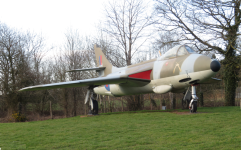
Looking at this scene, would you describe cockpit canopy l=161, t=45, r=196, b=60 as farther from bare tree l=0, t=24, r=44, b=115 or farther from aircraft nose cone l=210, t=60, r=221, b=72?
bare tree l=0, t=24, r=44, b=115

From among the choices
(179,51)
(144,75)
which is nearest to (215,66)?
(179,51)

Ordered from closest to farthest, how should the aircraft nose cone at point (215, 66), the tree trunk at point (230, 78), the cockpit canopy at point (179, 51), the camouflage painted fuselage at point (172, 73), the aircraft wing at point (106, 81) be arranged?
the aircraft nose cone at point (215, 66) < the camouflage painted fuselage at point (172, 73) < the cockpit canopy at point (179, 51) < the aircraft wing at point (106, 81) < the tree trunk at point (230, 78)

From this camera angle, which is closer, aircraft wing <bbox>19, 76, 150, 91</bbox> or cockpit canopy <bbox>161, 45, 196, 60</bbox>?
cockpit canopy <bbox>161, 45, 196, 60</bbox>

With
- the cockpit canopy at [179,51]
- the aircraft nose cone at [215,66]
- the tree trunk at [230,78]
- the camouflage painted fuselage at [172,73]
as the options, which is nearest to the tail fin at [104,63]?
the camouflage painted fuselage at [172,73]

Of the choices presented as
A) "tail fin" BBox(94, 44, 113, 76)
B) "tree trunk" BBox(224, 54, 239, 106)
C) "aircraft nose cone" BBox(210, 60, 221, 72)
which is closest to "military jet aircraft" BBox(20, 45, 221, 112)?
"aircraft nose cone" BBox(210, 60, 221, 72)

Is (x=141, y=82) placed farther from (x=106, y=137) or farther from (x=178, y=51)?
(x=106, y=137)

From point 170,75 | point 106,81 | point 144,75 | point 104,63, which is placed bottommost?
point 106,81

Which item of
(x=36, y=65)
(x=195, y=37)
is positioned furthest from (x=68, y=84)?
(x=36, y=65)

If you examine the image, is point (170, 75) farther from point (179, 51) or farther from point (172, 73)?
point (179, 51)

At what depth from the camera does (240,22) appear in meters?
17.4

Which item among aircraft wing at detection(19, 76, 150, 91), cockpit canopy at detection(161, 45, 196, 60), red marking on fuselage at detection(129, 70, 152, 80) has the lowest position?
aircraft wing at detection(19, 76, 150, 91)

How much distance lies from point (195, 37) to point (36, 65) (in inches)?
937

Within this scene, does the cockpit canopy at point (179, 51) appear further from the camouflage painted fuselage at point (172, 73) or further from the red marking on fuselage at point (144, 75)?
the red marking on fuselage at point (144, 75)

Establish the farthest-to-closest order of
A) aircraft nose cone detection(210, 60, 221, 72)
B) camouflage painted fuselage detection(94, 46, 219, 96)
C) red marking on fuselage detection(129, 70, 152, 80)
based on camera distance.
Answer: red marking on fuselage detection(129, 70, 152, 80)
camouflage painted fuselage detection(94, 46, 219, 96)
aircraft nose cone detection(210, 60, 221, 72)
